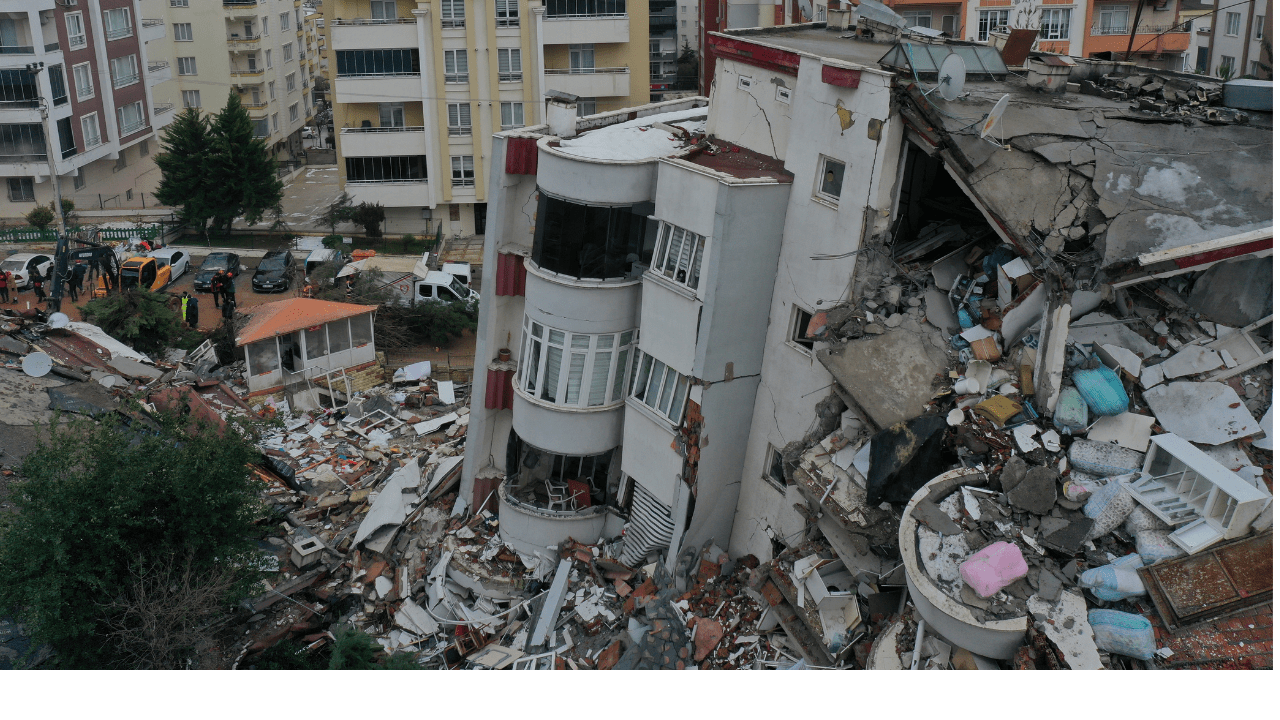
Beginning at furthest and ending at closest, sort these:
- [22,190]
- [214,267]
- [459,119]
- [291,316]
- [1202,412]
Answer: [22,190]
[459,119]
[214,267]
[291,316]
[1202,412]

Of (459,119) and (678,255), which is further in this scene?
(459,119)

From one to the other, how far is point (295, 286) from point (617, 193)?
2293 centimetres

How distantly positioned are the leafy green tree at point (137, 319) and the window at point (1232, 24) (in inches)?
1622

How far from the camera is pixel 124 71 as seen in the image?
4919cm

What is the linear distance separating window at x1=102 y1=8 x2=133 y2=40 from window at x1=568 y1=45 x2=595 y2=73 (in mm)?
23639

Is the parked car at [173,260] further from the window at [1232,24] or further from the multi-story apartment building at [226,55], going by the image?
the window at [1232,24]

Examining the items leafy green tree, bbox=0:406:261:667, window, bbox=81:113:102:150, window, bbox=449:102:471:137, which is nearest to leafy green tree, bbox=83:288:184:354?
leafy green tree, bbox=0:406:261:667

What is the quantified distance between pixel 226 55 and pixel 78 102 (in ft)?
35.6

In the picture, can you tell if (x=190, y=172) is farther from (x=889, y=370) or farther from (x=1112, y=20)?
(x=1112, y=20)

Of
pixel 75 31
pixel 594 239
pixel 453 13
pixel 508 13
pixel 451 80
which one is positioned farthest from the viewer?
pixel 75 31

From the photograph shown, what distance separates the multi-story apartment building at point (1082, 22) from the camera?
36.9 m

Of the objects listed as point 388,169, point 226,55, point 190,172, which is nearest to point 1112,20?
point 388,169

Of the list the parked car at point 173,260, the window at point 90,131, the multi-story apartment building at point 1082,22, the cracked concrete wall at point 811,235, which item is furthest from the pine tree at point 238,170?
the cracked concrete wall at point 811,235

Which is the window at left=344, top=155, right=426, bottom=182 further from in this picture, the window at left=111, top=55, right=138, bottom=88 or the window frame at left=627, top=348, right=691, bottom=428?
the window frame at left=627, top=348, right=691, bottom=428
